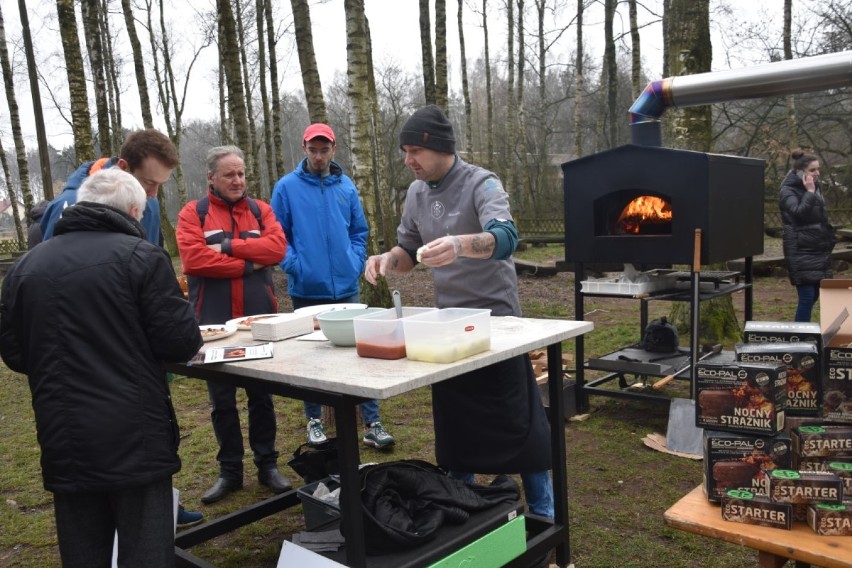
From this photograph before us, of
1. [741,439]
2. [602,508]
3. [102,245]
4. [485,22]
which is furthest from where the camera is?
[485,22]

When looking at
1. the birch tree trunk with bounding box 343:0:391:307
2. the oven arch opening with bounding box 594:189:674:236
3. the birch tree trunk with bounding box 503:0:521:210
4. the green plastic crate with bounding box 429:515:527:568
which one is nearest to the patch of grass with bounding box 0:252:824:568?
the green plastic crate with bounding box 429:515:527:568

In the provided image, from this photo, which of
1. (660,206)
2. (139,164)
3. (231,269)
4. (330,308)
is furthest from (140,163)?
(660,206)

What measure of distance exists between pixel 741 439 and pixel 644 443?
2630mm

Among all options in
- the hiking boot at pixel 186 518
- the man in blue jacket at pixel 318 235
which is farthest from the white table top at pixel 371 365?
the man in blue jacket at pixel 318 235

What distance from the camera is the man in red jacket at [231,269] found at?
12.0 feet

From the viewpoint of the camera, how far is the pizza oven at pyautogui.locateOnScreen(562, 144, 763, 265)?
4.21 meters

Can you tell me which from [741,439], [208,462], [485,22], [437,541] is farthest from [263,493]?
[485,22]

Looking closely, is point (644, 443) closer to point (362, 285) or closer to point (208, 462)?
point (208, 462)

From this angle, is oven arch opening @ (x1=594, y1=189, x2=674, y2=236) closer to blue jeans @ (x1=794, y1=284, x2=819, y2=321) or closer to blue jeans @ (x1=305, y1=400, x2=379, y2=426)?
blue jeans @ (x1=305, y1=400, x2=379, y2=426)

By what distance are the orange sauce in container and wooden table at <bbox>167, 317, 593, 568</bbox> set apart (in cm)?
4

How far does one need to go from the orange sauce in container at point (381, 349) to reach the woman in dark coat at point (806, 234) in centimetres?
610

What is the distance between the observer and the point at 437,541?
2.39 m

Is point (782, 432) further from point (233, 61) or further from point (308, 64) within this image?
point (233, 61)

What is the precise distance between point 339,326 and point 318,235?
74.8 inches
